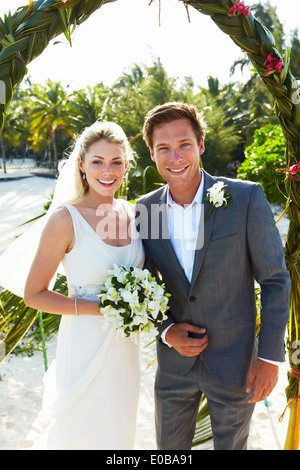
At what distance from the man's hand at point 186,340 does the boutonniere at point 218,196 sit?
0.62 m

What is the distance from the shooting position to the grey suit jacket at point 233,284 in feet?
7.04

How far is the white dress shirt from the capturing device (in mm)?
2318

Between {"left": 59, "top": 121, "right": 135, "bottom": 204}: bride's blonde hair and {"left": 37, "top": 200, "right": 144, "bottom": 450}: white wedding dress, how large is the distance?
229 millimetres

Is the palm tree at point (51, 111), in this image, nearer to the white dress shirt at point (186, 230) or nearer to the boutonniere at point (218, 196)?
the white dress shirt at point (186, 230)

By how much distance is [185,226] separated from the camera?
2355 mm

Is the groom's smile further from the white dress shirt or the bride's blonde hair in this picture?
the bride's blonde hair

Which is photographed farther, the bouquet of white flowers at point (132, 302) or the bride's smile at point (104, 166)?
the bride's smile at point (104, 166)

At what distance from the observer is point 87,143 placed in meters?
2.53

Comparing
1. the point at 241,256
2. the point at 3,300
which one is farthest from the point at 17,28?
the point at 3,300

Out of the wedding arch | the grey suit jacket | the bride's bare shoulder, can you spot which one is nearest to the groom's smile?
the grey suit jacket

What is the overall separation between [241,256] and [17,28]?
1.51 metres

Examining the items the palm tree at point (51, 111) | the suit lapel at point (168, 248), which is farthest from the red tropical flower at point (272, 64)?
the palm tree at point (51, 111)

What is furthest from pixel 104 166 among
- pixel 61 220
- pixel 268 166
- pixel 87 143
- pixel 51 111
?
pixel 51 111

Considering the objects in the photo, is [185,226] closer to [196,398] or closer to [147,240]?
[147,240]
